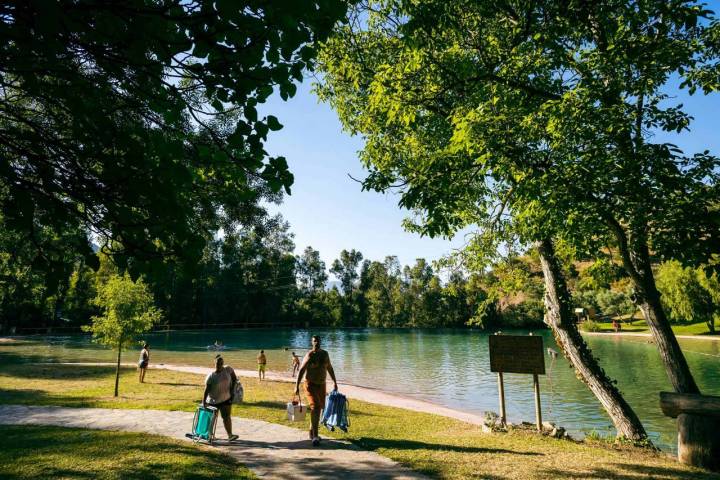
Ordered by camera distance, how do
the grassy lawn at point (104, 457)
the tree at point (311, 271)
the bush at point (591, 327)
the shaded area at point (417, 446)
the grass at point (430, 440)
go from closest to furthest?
1. the grassy lawn at point (104, 457)
2. the grass at point (430, 440)
3. the shaded area at point (417, 446)
4. the bush at point (591, 327)
5. the tree at point (311, 271)

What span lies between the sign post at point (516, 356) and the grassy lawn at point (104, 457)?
642 centimetres

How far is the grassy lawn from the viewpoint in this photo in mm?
6176

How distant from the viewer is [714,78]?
6969mm

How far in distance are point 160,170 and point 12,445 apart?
8188 mm

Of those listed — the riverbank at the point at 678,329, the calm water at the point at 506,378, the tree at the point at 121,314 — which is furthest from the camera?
the riverbank at the point at 678,329

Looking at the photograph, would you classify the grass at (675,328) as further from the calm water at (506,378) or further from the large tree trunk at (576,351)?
the large tree trunk at (576,351)

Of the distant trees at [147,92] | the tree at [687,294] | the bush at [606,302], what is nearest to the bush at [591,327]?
the bush at [606,302]

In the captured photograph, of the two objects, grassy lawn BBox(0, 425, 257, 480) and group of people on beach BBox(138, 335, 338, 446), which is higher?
group of people on beach BBox(138, 335, 338, 446)

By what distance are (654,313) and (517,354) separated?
9.92 ft

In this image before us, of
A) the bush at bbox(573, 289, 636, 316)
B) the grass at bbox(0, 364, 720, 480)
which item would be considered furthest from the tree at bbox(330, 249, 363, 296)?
the grass at bbox(0, 364, 720, 480)

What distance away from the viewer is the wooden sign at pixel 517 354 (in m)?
10.1

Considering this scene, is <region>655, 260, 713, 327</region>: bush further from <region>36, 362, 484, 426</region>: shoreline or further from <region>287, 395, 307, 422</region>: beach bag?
<region>287, 395, 307, 422</region>: beach bag

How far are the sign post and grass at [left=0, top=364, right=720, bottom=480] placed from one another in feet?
4.46

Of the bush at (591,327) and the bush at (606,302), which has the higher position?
the bush at (606,302)
